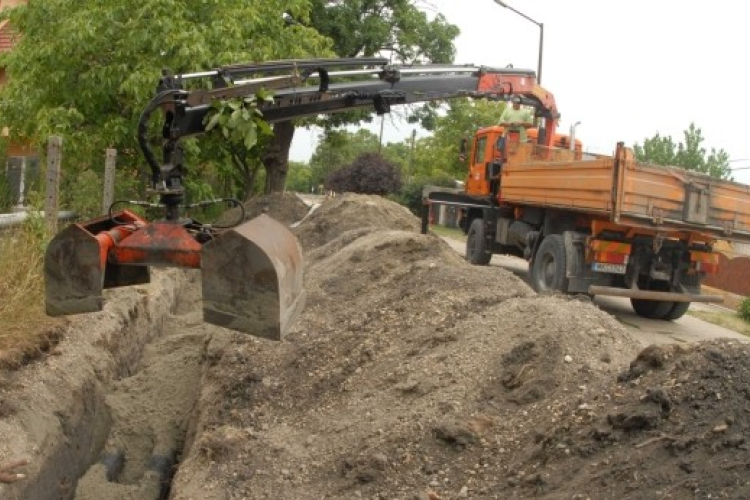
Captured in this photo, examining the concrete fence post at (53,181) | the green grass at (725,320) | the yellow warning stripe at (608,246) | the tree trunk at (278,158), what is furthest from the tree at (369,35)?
the concrete fence post at (53,181)

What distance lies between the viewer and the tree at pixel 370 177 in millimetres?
35125

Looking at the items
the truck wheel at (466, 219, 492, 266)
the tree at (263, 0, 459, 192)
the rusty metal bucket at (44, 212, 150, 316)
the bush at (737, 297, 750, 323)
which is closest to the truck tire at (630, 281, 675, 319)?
the bush at (737, 297, 750, 323)

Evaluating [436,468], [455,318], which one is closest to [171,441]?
[455,318]

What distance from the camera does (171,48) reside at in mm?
12562

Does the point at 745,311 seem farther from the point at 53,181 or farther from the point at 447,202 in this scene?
the point at 53,181

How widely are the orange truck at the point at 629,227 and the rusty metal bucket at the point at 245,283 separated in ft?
25.0

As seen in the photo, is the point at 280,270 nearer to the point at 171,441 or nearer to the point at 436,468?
the point at 436,468

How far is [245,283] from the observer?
435cm

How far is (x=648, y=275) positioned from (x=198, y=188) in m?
7.11

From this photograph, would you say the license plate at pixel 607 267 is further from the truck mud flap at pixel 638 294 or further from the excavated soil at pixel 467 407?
the excavated soil at pixel 467 407

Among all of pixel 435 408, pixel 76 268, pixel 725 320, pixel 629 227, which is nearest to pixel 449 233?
pixel 725 320

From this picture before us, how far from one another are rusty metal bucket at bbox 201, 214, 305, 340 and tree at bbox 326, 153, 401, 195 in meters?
30.6

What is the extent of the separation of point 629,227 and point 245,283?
27.1 feet

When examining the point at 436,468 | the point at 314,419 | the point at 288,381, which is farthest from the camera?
the point at 288,381
